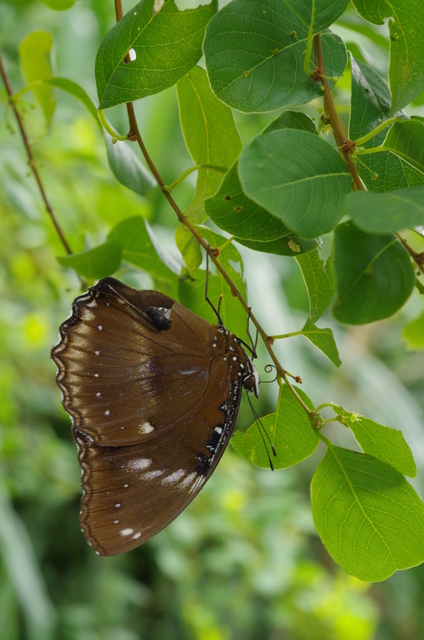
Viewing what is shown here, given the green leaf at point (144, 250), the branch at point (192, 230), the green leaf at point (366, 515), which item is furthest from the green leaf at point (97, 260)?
the green leaf at point (366, 515)

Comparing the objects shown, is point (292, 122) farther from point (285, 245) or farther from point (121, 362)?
point (121, 362)

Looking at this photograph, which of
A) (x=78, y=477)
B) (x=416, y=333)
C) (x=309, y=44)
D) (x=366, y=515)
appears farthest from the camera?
(x=78, y=477)

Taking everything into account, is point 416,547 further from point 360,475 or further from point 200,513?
point 200,513

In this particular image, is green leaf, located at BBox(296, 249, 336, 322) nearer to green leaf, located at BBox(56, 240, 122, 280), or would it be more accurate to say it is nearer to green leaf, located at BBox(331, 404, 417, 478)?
green leaf, located at BBox(331, 404, 417, 478)

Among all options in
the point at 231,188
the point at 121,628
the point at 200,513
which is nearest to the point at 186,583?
the point at 200,513

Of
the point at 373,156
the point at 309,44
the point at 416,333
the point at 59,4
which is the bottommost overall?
the point at 416,333

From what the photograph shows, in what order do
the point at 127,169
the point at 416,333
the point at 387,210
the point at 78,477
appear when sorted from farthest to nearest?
the point at 78,477
the point at 416,333
the point at 127,169
the point at 387,210

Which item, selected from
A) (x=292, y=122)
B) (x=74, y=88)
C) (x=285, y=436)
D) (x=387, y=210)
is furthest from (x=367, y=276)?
(x=74, y=88)
